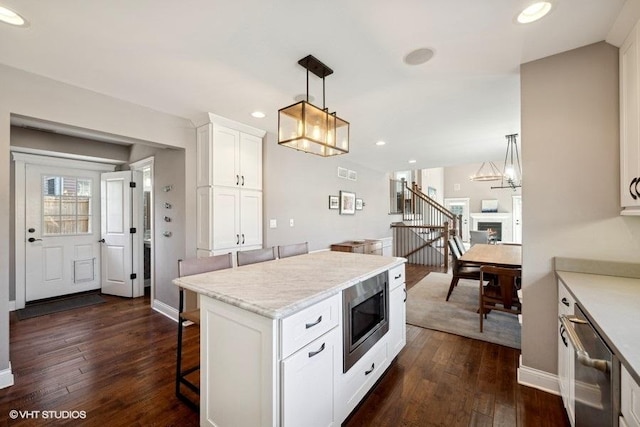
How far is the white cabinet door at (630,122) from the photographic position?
60.0 inches

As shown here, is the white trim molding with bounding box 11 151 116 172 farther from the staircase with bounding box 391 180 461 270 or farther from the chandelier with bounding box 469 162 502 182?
the chandelier with bounding box 469 162 502 182

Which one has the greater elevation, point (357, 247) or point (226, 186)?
point (226, 186)

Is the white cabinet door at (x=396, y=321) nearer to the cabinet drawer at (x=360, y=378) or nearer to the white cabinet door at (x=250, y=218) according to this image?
the cabinet drawer at (x=360, y=378)

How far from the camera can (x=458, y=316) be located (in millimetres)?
3393

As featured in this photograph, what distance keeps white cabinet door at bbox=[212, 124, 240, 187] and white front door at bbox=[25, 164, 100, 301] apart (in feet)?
9.38

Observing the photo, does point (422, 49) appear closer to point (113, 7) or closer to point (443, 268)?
point (113, 7)

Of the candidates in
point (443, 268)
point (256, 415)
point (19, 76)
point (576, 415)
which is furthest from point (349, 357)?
point (443, 268)

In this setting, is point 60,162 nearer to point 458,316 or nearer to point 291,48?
point 291,48

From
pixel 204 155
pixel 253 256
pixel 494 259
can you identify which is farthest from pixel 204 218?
pixel 494 259

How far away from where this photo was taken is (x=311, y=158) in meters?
4.47

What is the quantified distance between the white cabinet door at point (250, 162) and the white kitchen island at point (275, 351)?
1856mm

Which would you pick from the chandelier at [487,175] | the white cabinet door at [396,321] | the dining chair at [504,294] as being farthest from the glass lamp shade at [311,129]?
the chandelier at [487,175]

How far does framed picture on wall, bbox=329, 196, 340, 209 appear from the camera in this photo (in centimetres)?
494

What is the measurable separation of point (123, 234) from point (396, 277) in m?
4.30
